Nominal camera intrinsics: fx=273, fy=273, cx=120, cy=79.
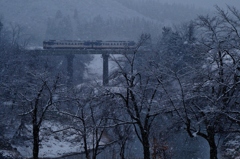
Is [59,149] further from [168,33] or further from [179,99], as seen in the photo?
[168,33]

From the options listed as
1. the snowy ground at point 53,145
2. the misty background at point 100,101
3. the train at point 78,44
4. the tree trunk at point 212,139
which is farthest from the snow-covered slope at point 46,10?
the tree trunk at point 212,139

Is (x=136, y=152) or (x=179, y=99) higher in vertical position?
(x=179, y=99)

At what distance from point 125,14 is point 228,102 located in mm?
162567

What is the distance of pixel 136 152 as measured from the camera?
19.2 meters

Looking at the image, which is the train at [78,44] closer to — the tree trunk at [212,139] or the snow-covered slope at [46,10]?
the tree trunk at [212,139]

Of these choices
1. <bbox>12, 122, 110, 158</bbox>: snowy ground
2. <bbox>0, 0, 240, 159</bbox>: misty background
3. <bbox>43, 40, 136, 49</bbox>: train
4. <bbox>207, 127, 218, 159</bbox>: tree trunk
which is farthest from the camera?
<bbox>43, 40, 136, 49</bbox>: train

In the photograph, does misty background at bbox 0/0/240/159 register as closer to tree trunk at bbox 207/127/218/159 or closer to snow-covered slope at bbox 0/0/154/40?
tree trunk at bbox 207/127/218/159

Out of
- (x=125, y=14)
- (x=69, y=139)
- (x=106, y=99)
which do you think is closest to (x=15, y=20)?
(x=125, y=14)

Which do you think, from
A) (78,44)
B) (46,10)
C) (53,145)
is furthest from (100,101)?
(46,10)

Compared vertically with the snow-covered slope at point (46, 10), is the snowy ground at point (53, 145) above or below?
below

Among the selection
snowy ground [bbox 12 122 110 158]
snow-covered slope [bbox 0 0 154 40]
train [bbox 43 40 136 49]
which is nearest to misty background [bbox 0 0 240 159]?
snowy ground [bbox 12 122 110 158]

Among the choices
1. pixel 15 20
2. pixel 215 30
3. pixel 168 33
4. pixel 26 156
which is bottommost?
pixel 26 156

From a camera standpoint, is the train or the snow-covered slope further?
the snow-covered slope

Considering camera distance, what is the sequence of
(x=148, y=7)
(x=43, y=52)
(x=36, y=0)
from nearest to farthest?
1. (x=43, y=52)
2. (x=36, y=0)
3. (x=148, y=7)
